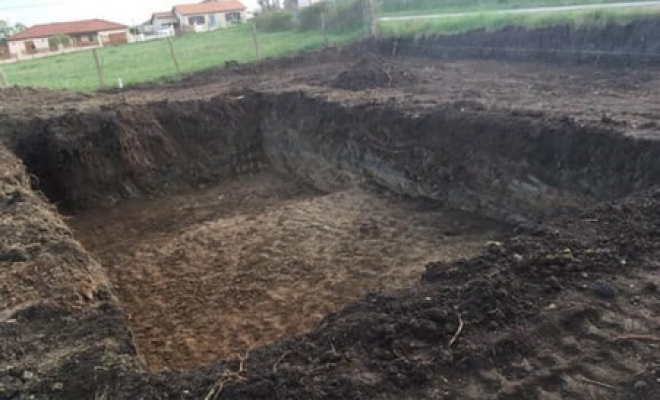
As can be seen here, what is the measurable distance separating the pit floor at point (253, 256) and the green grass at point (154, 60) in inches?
386

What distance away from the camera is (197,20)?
69.3 metres

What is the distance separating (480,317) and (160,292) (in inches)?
209

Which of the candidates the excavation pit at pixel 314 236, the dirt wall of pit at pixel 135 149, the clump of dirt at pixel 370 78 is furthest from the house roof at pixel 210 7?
the dirt wall of pit at pixel 135 149

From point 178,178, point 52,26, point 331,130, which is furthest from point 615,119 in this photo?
point 52,26

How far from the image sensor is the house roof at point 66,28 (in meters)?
63.1

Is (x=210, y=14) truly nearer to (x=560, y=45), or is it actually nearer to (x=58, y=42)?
(x=58, y=42)

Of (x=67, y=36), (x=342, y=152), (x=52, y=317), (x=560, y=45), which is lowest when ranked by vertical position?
(x=342, y=152)

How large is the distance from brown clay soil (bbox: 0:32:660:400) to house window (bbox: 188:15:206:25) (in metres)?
54.6

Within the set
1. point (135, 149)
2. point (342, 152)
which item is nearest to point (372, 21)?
point (342, 152)

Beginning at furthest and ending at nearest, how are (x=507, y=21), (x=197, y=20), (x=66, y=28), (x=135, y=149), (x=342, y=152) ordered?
1. (x=197, y=20)
2. (x=66, y=28)
3. (x=507, y=21)
4. (x=135, y=149)
5. (x=342, y=152)

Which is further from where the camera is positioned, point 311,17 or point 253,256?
point 311,17

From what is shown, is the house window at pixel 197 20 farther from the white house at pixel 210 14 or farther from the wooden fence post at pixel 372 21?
the wooden fence post at pixel 372 21

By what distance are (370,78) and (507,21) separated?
5495 millimetres

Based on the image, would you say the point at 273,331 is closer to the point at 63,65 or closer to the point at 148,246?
the point at 148,246
